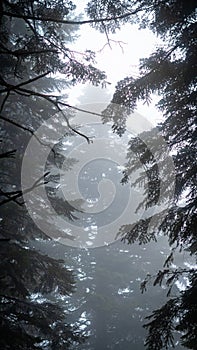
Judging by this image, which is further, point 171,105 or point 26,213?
point 26,213

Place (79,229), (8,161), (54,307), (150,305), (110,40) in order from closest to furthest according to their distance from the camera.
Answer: (110,40) < (54,307) < (8,161) < (150,305) < (79,229)

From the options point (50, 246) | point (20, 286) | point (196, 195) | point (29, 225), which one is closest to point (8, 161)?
point (29, 225)

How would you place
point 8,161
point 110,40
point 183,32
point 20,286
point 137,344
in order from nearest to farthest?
1. point 110,40
2. point 183,32
3. point 20,286
4. point 8,161
5. point 137,344

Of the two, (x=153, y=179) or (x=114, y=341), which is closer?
(x=153, y=179)

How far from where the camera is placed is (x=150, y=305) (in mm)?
21156

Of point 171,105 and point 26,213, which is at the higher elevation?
point 26,213

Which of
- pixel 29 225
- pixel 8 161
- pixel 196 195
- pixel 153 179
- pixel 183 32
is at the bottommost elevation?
pixel 196 195

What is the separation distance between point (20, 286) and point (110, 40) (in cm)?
679

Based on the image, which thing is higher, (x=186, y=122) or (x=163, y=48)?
(x=163, y=48)

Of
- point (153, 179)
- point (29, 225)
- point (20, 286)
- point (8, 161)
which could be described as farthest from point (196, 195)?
point (8, 161)

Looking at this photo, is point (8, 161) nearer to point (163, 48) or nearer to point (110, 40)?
point (163, 48)

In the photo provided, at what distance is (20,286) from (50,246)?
46.7ft

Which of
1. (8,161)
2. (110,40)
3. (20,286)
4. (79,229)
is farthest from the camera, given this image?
(79,229)

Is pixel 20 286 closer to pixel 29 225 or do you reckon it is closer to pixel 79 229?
pixel 29 225
